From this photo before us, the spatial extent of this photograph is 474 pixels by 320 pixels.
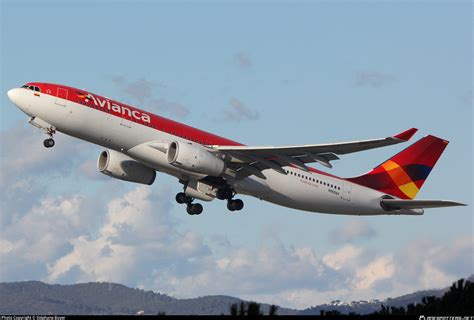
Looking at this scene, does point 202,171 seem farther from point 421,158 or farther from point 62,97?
point 421,158

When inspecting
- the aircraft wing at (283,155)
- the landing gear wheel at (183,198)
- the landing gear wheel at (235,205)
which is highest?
the aircraft wing at (283,155)

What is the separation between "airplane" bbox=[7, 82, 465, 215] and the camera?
50250 mm

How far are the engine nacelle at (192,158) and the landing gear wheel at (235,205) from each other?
4608mm

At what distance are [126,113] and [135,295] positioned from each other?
288 feet

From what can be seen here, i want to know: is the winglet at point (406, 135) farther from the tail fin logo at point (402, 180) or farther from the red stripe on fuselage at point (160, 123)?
the tail fin logo at point (402, 180)

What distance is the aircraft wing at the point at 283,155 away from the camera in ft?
161

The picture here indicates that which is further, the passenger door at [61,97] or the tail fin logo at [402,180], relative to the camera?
the tail fin logo at [402,180]

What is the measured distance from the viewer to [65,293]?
14138cm

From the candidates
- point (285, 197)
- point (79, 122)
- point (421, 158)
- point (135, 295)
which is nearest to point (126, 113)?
point (79, 122)

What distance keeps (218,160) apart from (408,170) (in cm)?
1570

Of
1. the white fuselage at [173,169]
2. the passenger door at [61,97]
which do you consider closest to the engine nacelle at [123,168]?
the white fuselage at [173,169]

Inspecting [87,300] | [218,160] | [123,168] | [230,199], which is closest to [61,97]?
[123,168]

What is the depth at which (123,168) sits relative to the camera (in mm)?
56969

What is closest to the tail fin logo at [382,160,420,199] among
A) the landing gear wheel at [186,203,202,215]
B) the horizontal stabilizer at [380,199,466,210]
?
the horizontal stabilizer at [380,199,466,210]
